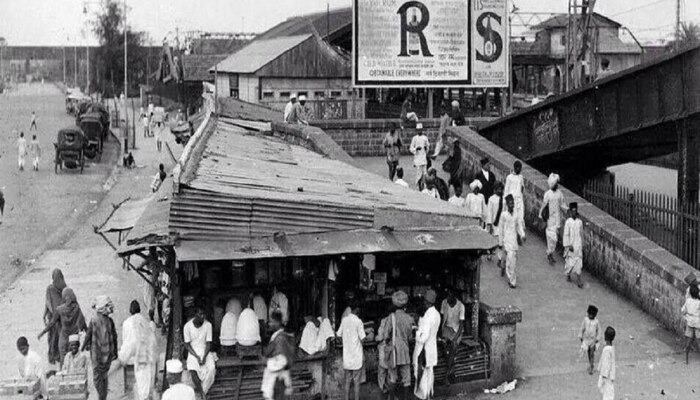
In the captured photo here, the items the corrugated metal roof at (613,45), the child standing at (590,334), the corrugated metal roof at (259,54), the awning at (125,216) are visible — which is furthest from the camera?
the corrugated metal roof at (613,45)

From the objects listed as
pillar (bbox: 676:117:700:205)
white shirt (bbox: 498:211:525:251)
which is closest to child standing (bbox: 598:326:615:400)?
white shirt (bbox: 498:211:525:251)

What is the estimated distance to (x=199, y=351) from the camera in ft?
35.6

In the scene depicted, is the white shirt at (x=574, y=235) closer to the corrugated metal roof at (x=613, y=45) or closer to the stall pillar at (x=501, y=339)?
the stall pillar at (x=501, y=339)

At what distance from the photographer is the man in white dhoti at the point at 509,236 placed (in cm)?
1473

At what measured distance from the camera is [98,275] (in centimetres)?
1912

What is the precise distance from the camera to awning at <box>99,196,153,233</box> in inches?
536

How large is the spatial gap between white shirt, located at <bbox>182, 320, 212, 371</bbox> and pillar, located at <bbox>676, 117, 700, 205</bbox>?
35.4ft

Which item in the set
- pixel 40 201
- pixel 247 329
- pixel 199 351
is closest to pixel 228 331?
pixel 247 329

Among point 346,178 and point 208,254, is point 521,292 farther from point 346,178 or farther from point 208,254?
point 208,254

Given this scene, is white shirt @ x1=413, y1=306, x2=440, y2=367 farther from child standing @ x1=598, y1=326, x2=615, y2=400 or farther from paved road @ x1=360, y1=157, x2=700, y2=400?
child standing @ x1=598, y1=326, x2=615, y2=400

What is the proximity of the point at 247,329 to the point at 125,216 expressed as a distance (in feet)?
13.6

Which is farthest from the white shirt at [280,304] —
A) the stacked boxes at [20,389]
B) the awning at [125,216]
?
the stacked boxes at [20,389]

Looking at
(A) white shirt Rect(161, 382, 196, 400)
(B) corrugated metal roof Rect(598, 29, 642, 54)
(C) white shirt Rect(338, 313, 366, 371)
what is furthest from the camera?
(B) corrugated metal roof Rect(598, 29, 642, 54)

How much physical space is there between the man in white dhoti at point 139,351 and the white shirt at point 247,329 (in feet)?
3.57
